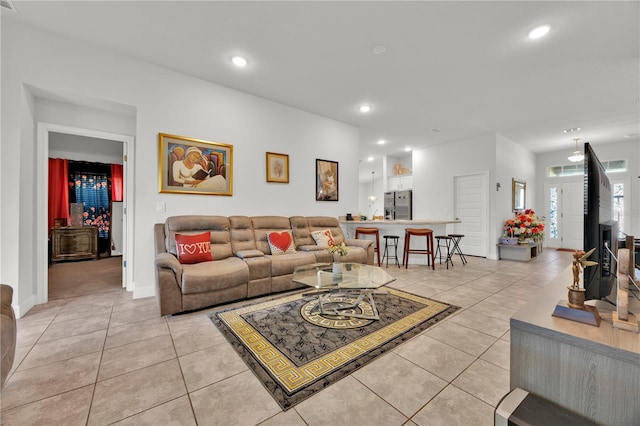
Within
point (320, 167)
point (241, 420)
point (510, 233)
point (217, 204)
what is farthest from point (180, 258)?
point (510, 233)

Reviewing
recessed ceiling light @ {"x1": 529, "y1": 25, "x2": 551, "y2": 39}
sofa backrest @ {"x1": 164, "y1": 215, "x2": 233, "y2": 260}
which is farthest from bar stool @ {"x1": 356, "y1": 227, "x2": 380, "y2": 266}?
recessed ceiling light @ {"x1": 529, "y1": 25, "x2": 551, "y2": 39}

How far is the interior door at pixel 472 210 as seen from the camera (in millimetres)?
6078

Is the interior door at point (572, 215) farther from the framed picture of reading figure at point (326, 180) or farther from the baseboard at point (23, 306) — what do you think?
the baseboard at point (23, 306)

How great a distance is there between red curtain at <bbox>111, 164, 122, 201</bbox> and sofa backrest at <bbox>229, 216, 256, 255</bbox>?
14.3 ft

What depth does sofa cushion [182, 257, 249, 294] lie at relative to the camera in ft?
8.45

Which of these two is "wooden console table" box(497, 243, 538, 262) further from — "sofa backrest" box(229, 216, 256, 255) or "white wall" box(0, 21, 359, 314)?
"sofa backrest" box(229, 216, 256, 255)

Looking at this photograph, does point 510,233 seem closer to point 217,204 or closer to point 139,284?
point 217,204

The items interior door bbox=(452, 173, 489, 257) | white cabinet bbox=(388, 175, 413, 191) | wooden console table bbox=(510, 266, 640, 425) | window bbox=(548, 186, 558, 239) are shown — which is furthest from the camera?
white cabinet bbox=(388, 175, 413, 191)

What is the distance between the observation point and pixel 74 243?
559 cm

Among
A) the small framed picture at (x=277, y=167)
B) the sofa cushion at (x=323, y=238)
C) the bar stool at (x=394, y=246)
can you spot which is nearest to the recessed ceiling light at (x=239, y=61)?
the small framed picture at (x=277, y=167)

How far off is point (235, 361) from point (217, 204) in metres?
2.43

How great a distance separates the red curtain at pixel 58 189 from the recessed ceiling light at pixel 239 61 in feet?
16.6

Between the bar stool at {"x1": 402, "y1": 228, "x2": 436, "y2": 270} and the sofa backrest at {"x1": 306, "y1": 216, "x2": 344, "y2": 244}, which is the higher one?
the sofa backrest at {"x1": 306, "y1": 216, "x2": 344, "y2": 244}

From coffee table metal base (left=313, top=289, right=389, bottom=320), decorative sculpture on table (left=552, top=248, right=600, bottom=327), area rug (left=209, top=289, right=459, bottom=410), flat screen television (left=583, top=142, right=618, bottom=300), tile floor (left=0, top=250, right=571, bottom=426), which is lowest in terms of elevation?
tile floor (left=0, top=250, right=571, bottom=426)
